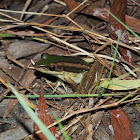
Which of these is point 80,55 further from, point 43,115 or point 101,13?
point 43,115

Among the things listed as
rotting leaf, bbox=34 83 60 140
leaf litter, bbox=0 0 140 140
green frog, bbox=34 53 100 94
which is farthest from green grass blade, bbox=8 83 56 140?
green frog, bbox=34 53 100 94

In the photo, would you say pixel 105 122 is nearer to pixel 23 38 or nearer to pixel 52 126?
pixel 52 126

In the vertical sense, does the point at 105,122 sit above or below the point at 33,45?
below

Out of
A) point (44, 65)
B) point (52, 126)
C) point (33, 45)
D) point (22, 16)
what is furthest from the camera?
point (22, 16)

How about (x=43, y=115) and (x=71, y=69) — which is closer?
(x=43, y=115)

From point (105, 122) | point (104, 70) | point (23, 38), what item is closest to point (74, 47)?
point (104, 70)

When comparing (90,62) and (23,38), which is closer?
(90,62)

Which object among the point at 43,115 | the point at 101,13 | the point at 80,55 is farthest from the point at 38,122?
the point at 101,13
